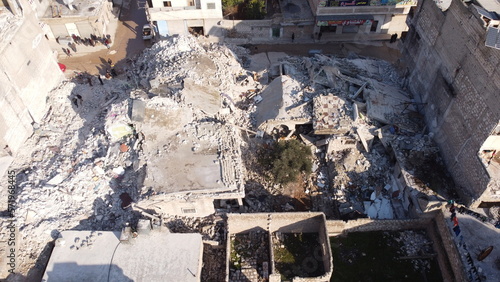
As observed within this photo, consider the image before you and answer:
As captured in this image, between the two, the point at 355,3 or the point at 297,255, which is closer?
the point at 297,255

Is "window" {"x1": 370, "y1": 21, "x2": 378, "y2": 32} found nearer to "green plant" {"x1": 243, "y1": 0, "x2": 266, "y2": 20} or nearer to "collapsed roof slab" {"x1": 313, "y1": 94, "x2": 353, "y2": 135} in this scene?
"green plant" {"x1": 243, "y1": 0, "x2": 266, "y2": 20}

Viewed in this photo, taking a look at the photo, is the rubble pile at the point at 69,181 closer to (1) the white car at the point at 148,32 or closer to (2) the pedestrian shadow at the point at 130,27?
(1) the white car at the point at 148,32

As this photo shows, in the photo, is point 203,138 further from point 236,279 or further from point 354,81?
point 354,81

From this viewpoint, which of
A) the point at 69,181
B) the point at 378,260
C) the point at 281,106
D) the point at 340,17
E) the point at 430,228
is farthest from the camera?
the point at 340,17

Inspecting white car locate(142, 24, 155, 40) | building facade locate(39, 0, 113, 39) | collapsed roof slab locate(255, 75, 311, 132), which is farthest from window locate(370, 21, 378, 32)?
building facade locate(39, 0, 113, 39)

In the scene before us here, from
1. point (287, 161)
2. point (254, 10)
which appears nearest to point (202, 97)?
point (287, 161)

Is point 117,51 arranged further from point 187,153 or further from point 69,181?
point 187,153
